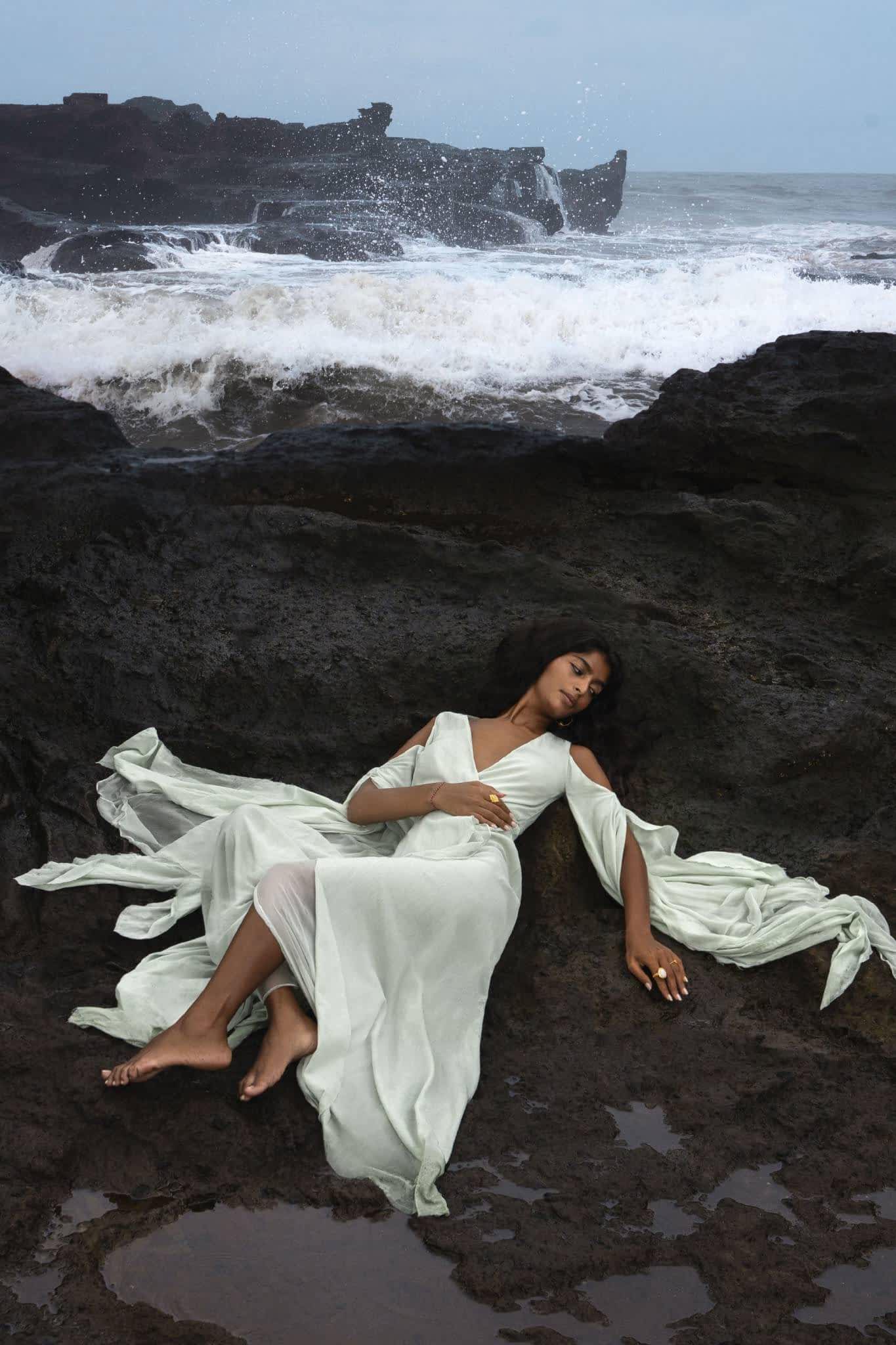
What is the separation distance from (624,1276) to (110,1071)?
1.15 m

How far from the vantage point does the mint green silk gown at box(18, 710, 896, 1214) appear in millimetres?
2504

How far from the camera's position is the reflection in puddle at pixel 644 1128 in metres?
2.51

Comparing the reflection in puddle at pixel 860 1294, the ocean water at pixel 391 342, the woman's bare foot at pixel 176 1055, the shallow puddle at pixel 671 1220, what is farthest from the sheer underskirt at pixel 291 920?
the ocean water at pixel 391 342

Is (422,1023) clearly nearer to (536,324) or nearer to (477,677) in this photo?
(477,677)

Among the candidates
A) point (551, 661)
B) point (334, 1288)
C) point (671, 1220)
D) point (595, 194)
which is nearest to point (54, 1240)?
point (334, 1288)

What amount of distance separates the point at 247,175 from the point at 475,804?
37.6m

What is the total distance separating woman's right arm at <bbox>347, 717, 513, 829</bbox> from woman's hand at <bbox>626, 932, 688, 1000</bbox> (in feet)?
1.57

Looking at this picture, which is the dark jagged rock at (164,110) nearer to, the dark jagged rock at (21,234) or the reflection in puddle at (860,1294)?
the dark jagged rock at (21,234)

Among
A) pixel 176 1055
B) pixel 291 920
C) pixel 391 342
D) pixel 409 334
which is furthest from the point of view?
pixel 409 334

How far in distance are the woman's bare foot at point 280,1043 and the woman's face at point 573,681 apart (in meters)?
1.22

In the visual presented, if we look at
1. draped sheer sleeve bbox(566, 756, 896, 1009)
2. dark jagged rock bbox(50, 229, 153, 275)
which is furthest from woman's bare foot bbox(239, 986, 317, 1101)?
dark jagged rock bbox(50, 229, 153, 275)

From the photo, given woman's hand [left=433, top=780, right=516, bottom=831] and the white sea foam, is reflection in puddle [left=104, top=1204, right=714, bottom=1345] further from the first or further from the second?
the white sea foam

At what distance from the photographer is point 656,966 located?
2959 mm

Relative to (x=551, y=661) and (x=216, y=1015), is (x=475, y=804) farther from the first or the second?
(x=216, y=1015)
